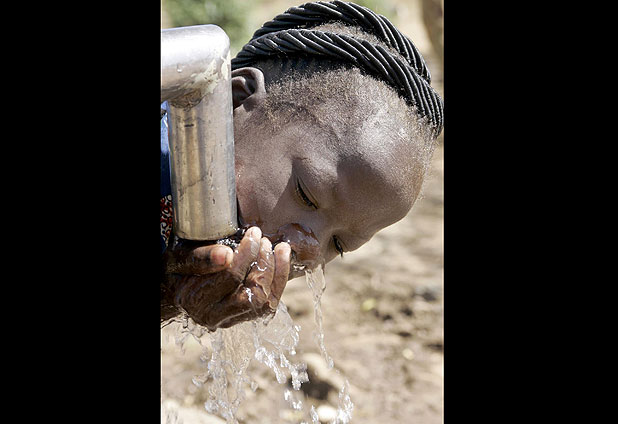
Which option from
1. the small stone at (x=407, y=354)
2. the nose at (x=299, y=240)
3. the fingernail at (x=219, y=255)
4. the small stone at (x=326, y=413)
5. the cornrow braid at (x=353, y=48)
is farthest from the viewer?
the small stone at (x=407, y=354)

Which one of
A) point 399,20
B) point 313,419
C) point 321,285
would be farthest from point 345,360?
point 399,20

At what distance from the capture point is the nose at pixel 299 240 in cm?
171

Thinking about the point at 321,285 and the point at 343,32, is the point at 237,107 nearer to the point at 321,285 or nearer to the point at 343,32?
the point at 343,32

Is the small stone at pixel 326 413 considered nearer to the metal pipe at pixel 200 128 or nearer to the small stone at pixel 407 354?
the small stone at pixel 407 354

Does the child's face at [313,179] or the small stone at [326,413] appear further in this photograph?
the small stone at [326,413]

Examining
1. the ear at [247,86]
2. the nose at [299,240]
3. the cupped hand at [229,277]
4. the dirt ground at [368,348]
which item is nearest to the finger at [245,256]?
the cupped hand at [229,277]

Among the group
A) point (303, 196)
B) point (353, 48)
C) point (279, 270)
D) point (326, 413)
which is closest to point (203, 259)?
point (279, 270)

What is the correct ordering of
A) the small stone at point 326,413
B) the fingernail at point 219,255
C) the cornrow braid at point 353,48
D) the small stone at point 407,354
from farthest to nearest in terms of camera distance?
the small stone at point 407,354
the small stone at point 326,413
the cornrow braid at point 353,48
the fingernail at point 219,255

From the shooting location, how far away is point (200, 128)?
139 cm
